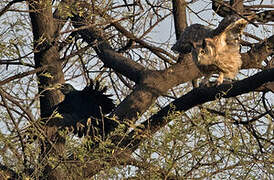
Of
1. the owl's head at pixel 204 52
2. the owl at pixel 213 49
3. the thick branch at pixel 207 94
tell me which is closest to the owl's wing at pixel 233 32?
the owl at pixel 213 49

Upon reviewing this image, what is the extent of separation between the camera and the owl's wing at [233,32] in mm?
4379

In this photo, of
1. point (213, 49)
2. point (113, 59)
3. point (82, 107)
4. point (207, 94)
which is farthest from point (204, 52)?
point (82, 107)

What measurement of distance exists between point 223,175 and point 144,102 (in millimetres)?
1203

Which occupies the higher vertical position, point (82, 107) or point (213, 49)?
point (213, 49)

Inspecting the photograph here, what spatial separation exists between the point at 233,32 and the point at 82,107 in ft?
4.80

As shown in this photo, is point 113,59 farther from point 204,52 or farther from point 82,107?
point 204,52

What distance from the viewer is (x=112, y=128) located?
4418 millimetres

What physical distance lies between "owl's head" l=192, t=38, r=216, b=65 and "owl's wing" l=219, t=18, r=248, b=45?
0.11 meters

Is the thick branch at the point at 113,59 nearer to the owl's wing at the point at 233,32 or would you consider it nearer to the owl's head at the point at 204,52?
the owl's head at the point at 204,52

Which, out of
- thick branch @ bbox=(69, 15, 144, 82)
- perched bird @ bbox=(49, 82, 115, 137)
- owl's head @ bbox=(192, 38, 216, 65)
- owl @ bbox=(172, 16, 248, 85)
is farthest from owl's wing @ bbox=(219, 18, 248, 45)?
perched bird @ bbox=(49, 82, 115, 137)

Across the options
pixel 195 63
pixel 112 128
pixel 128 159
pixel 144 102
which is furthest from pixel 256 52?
pixel 128 159

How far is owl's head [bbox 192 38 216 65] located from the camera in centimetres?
471

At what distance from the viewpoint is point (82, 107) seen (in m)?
4.77

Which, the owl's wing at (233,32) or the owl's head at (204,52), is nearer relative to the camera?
the owl's wing at (233,32)
